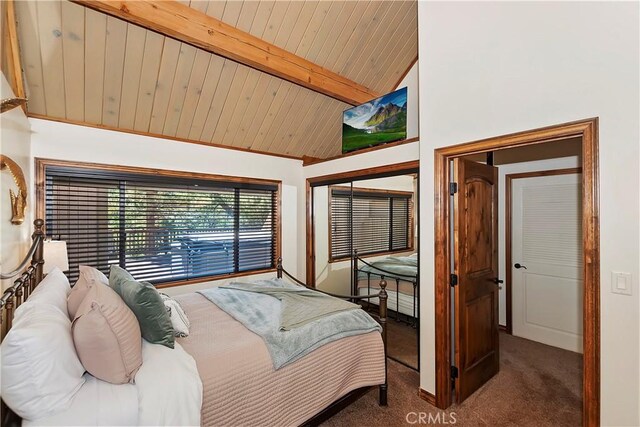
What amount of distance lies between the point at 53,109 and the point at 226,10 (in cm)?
182

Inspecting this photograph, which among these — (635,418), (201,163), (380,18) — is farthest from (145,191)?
(635,418)

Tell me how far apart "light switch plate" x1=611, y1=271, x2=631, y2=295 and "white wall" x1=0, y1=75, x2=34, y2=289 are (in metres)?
3.39

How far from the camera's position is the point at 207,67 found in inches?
115

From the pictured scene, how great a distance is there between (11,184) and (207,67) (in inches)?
70.8

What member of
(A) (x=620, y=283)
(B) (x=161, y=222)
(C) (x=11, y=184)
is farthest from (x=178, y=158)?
(A) (x=620, y=283)

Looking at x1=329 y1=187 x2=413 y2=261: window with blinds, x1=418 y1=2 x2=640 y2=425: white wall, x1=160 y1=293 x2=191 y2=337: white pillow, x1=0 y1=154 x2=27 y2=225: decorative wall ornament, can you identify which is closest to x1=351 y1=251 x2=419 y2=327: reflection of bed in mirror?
x1=329 y1=187 x2=413 y2=261: window with blinds

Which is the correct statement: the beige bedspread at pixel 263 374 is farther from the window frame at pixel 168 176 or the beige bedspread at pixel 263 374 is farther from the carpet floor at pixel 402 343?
the window frame at pixel 168 176

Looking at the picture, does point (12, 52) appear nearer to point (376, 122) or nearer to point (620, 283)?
point (376, 122)

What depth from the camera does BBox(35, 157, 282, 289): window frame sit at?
270 cm

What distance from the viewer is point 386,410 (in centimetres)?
233

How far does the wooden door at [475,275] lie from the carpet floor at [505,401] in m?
0.13

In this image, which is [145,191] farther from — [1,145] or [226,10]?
[226,10]

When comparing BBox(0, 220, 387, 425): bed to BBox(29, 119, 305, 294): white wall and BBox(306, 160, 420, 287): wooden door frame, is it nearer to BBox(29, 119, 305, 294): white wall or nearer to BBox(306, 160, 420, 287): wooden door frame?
BBox(29, 119, 305, 294): white wall

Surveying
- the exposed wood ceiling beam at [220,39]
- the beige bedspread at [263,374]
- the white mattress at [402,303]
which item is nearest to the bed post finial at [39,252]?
the beige bedspread at [263,374]
